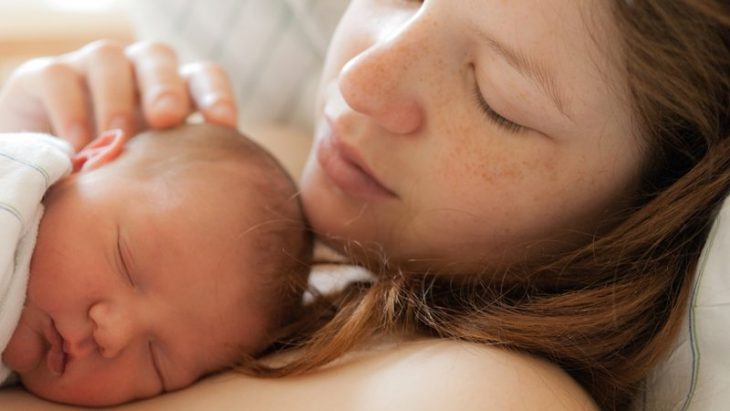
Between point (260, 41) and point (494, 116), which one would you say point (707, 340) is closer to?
point (494, 116)

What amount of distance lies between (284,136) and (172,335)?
2.58 ft

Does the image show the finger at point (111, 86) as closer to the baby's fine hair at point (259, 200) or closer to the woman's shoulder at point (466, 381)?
the baby's fine hair at point (259, 200)

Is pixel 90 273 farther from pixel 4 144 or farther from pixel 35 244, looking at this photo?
pixel 4 144

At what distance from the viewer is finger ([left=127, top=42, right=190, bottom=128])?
3.50 ft

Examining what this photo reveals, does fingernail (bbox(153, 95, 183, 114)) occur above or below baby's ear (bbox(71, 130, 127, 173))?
above

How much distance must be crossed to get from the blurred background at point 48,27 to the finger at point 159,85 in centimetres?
122

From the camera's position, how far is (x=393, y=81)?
853 millimetres

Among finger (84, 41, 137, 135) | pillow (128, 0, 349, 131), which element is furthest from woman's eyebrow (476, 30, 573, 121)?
pillow (128, 0, 349, 131)

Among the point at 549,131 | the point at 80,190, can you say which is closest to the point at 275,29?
the point at 80,190

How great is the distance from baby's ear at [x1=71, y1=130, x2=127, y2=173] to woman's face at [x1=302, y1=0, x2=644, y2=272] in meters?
0.26

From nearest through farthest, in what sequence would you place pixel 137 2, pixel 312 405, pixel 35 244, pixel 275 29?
pixel 312 405
pixel 35 244
pixel 275 29
pixel 137 2

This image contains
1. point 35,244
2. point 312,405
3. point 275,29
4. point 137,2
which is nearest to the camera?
point 312,405

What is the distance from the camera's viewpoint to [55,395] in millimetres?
835

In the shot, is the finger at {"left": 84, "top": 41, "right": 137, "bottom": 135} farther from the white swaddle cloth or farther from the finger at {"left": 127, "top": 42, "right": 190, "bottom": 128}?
the white swaddle cloth
